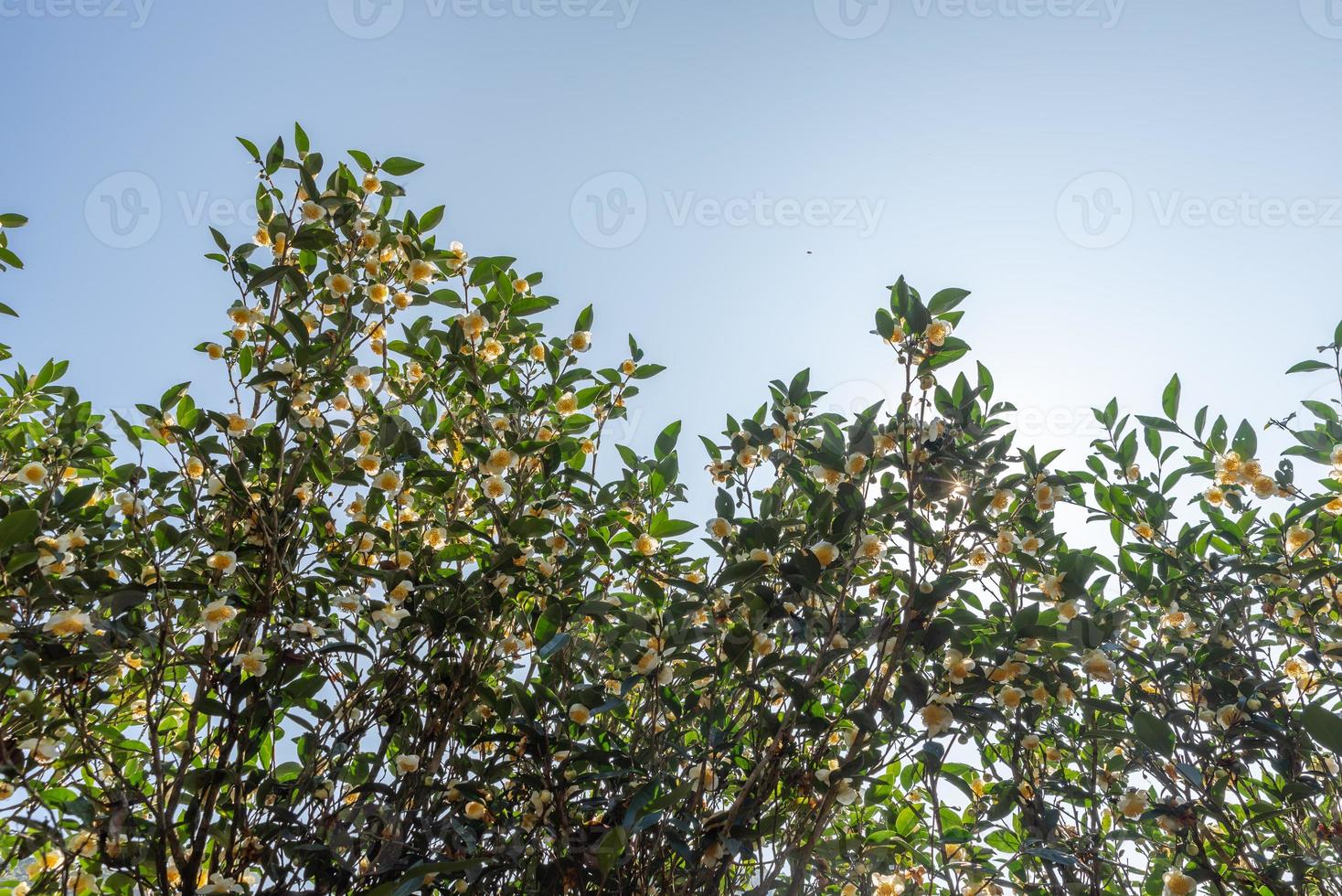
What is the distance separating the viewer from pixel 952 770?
221cm

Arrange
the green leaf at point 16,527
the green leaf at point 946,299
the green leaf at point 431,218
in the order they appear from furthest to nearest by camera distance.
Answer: the green leaf at point 431,218 → the green leaf at point 946,299 → the green leaf at point 16,527

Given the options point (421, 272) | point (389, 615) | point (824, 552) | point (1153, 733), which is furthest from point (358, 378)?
point (1153, 733)

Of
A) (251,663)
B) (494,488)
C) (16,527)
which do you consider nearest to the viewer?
(16,527)

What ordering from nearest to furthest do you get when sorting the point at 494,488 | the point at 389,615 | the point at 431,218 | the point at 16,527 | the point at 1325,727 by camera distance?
the point at 1325,727 < the point at 16,527 < the point at 389,615 < the point at 494,488 < the point at 431,218

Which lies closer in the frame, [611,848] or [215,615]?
[611,848]

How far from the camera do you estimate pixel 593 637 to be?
2580 millimetres

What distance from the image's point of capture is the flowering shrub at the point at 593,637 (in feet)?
5.89

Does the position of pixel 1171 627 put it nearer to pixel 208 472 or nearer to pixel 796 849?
pixel 796 849

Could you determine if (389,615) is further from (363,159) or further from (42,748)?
(363,159)

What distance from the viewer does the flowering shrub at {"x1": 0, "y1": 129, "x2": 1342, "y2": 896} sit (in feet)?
5.89

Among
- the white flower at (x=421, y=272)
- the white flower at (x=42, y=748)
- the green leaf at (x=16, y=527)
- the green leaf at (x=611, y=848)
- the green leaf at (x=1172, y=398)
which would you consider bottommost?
the green leaf at (x=611, y=848)

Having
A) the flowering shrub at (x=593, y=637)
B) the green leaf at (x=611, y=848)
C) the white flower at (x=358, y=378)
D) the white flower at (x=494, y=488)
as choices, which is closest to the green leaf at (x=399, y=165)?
the flowering shrub at (x=593, y=637)

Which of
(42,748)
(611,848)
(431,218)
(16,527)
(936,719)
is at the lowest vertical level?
(611,848)

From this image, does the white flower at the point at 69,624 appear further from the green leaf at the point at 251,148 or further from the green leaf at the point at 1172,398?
the green leaf at the point at 1172,398
